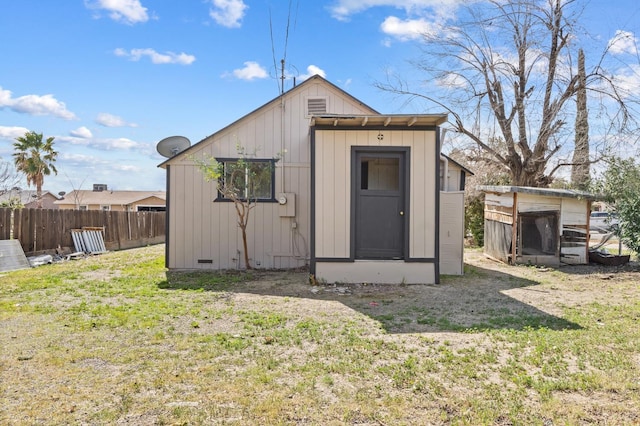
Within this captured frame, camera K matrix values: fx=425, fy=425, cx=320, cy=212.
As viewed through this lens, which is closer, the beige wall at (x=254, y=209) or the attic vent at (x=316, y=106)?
the beige wall at (x=254, y=209)

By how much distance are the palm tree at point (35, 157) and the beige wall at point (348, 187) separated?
26.7 m

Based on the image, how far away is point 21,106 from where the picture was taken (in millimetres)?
23297

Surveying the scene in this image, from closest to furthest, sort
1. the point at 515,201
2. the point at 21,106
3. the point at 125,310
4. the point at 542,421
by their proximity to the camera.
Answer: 1. the point at 542,421
2. the point at 125,310
3. the point at 515,201
4. the point at 21,106

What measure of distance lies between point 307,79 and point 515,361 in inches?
294

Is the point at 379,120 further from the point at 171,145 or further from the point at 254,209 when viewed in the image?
the point at 171,145

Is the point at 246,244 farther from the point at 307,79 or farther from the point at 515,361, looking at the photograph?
the point at 515,361

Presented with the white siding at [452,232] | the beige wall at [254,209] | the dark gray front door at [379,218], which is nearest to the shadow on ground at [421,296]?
the white siding at [452,232]

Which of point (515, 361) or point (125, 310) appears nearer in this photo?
point (515, 361)

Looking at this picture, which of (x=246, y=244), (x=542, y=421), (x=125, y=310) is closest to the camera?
(x=542, y=421)

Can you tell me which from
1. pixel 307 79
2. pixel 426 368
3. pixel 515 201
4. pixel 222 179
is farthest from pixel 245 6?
pixel 426 368

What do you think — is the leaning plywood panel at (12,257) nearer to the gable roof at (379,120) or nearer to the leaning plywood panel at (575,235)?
the gable roof at (379,120)

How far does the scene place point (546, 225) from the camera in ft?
34.1

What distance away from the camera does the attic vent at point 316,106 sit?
31.6 feet

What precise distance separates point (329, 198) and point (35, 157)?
27707 millimetres
